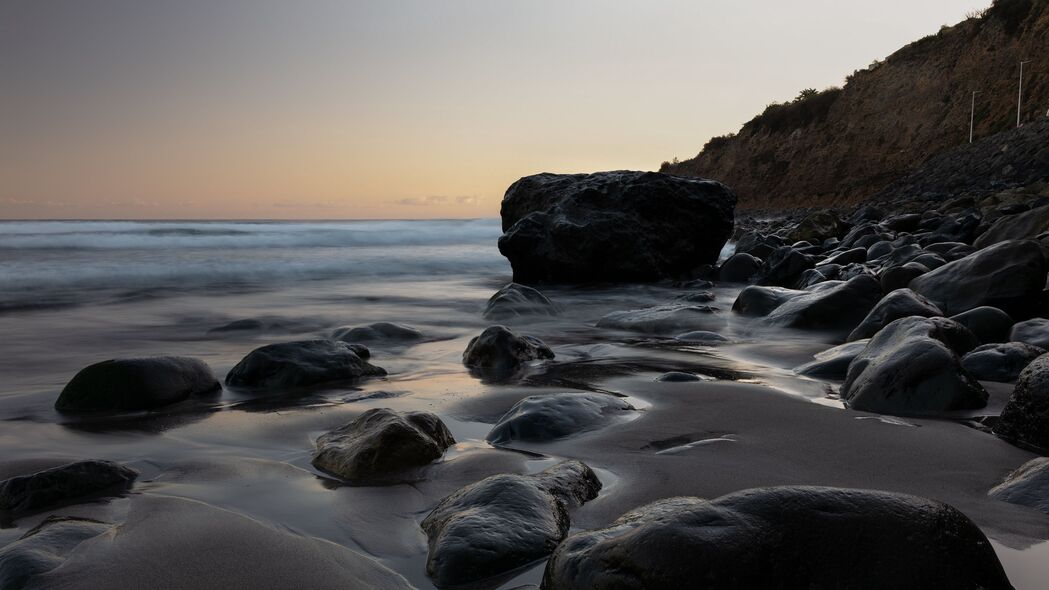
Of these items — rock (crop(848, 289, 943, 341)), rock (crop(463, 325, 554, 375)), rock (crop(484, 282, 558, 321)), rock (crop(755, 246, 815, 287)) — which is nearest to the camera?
rock (crop(463, 325, 554, 375))

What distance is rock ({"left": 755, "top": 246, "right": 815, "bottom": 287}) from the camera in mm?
8102

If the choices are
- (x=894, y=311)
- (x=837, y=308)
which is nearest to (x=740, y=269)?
(x=837, y=308)

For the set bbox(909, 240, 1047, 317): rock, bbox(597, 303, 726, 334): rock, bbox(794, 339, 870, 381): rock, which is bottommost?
bbox(597, 303, 726, 334): rock

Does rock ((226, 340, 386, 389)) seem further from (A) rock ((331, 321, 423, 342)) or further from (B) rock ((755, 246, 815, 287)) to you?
(B) rock ((755, 246, 815, 287))

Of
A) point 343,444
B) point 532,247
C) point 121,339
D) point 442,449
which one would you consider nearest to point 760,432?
point 442,449

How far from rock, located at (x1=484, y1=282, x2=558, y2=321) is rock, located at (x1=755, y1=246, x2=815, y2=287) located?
2945 mm

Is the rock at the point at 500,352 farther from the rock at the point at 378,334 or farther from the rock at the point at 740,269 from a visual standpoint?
the rock at the point at 740,269

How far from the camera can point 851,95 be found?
106ft

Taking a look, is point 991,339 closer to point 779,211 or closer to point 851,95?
point 779,211

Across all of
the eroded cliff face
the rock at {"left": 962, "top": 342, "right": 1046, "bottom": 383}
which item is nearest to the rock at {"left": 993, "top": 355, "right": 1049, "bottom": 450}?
the rock at {"left": 962, "top": 342, "right": 1046, "bottom": 383}

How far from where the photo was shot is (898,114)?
29641 millimetres

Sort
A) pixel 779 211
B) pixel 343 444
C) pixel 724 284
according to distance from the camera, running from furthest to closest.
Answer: pixel 779 211, pixel 724 284, pixel 343 444

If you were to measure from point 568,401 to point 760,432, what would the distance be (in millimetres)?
710

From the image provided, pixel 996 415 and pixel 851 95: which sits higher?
pixel 851 95
